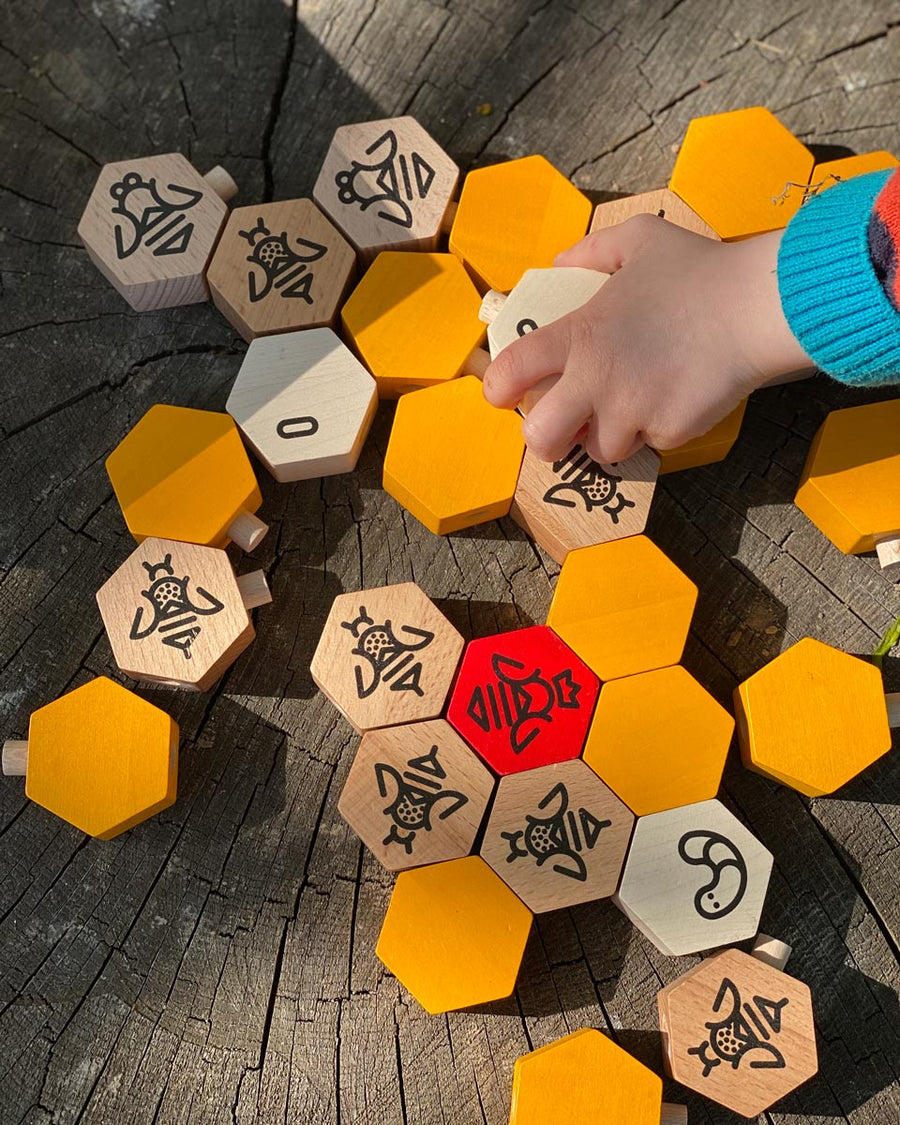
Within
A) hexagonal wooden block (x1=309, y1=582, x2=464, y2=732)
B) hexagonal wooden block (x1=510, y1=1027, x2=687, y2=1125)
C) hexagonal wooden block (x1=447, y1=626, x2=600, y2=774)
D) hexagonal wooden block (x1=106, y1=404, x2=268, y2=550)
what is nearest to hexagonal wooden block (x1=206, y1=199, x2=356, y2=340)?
hexagonal wooden block (x1=106, y1=404, x2=268, y2=550)

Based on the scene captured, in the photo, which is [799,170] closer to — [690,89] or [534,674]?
[690,89]

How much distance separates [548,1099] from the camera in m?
0.97

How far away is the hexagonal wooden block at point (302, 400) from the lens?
3.66 ft

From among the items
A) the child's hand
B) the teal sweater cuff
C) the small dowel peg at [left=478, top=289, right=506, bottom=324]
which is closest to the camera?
the teal sweater cuff

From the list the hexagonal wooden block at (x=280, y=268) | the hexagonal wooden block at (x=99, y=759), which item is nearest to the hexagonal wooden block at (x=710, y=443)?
the hexagonal wooden block at (x=280, y=268)

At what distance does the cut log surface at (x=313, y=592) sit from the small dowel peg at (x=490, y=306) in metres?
0.19

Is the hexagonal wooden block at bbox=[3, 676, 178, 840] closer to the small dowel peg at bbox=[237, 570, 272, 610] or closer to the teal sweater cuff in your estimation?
the small dowel peg at bbox=[237, 570, 272, 610]

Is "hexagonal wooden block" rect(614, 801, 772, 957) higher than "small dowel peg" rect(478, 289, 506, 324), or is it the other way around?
"small dowel peg" rect(478, 289, 506, 324)

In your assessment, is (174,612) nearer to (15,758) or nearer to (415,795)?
(15,758)

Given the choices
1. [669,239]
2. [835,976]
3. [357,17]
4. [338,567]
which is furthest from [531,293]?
[835,976]

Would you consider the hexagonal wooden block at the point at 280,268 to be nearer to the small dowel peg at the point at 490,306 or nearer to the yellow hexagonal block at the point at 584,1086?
the small dowel peg at the point at 490,306

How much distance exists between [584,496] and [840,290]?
36cm

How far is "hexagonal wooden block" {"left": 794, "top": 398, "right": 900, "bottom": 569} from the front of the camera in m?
1.11

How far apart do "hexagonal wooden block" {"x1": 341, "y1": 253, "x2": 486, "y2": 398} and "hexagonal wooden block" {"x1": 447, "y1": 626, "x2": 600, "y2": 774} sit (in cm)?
36
